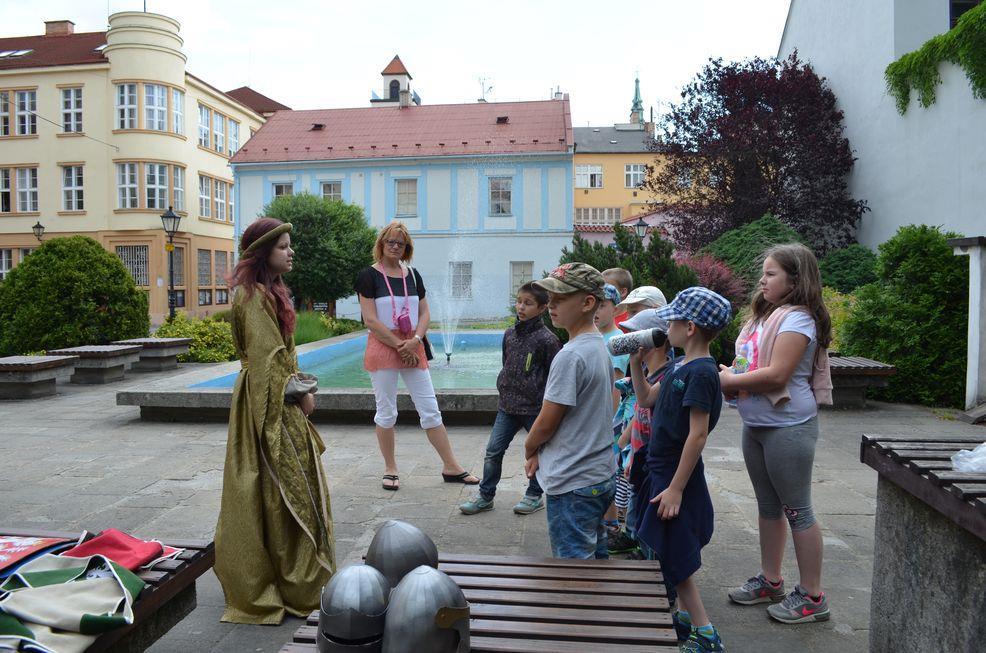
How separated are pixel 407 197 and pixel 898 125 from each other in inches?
793

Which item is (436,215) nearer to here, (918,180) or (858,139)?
(858,139)

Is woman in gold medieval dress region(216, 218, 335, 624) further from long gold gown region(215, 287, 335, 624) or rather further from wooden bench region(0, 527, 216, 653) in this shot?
wooden bench region(0, 527, 216, 653)

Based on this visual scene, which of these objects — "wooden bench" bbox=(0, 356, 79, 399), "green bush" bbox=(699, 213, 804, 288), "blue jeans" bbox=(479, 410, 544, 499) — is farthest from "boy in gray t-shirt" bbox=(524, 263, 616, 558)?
"green bush" bbox=(699, 213, 804, 288)

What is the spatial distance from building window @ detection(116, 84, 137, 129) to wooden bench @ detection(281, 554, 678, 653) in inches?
1454

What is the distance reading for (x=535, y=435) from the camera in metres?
2.96

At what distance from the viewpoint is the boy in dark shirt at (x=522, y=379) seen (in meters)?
4.58

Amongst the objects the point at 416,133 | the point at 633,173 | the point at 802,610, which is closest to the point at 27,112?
the point at 416,133

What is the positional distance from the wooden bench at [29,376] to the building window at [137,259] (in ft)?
83.4

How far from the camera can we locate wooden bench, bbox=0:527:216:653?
2420mm

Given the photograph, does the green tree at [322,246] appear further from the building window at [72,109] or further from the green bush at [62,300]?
the building window at [72,109]

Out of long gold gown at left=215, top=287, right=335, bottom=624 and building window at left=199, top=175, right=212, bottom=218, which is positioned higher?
building window at left=199, top=175, right=212, bottom=218

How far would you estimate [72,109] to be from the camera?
34469 mm

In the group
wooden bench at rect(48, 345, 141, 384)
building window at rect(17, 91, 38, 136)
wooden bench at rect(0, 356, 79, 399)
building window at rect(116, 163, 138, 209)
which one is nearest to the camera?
wooden bench at rect(0, 356, 79, 399)

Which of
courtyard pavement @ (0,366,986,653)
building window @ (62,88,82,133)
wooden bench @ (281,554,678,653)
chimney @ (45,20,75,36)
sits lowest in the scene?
courtyard pavement @ (0,366,986,653)
